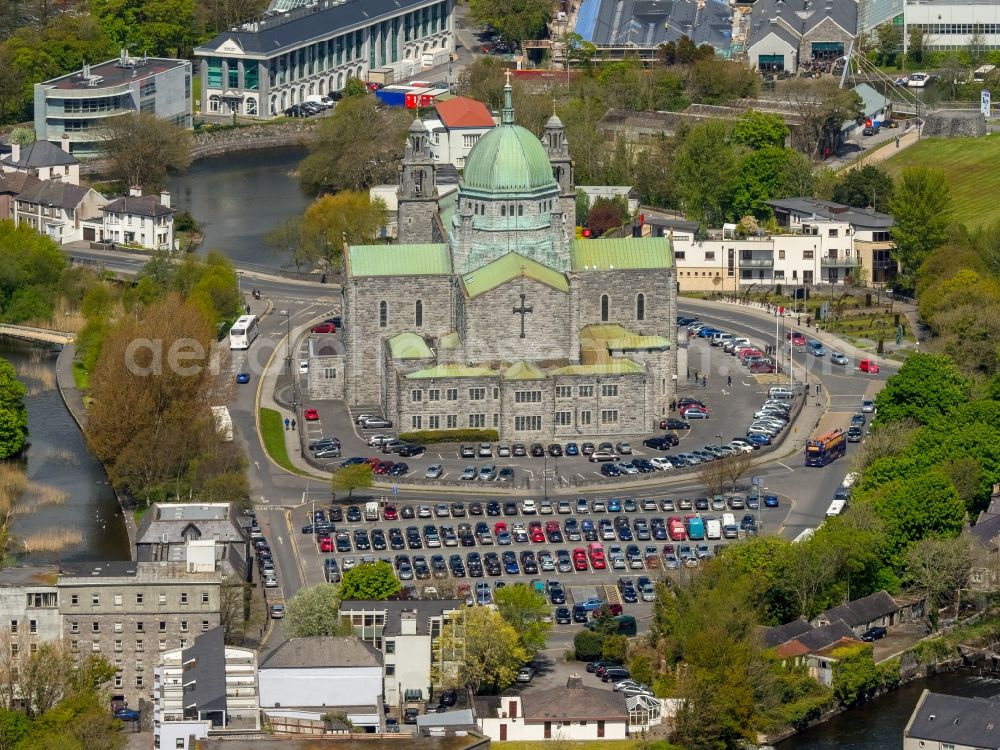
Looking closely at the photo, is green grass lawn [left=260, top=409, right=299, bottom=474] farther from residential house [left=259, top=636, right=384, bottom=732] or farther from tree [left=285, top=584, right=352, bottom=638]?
residential house [left=259, top=636, right=384, bottom=732]

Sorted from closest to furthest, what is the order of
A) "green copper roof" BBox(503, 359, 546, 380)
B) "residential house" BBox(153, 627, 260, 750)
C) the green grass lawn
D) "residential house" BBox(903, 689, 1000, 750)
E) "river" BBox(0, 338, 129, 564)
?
"residential house" BBox(153, 627, 260, 750) → "residential house" BBox(903, 689, 1000, 750) → "river" BBox(0, 338, 129, 564) → the green grass lawn → "green copper roof" BBox(503, 359, 546, 380)

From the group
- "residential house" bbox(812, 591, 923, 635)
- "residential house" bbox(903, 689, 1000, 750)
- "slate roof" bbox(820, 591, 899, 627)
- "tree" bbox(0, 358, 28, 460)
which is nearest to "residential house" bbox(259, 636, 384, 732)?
"residential house" bbox(812, 591, 923, 635)

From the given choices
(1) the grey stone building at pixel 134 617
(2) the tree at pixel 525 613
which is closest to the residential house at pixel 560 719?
(2) the tree at pixel 525 613

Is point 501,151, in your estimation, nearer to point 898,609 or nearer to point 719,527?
point 719,527

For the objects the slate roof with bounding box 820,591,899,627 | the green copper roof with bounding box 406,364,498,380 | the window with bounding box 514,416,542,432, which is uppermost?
the green copper roof with bounding box 406,364,498,380

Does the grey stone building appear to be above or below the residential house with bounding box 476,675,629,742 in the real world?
above
